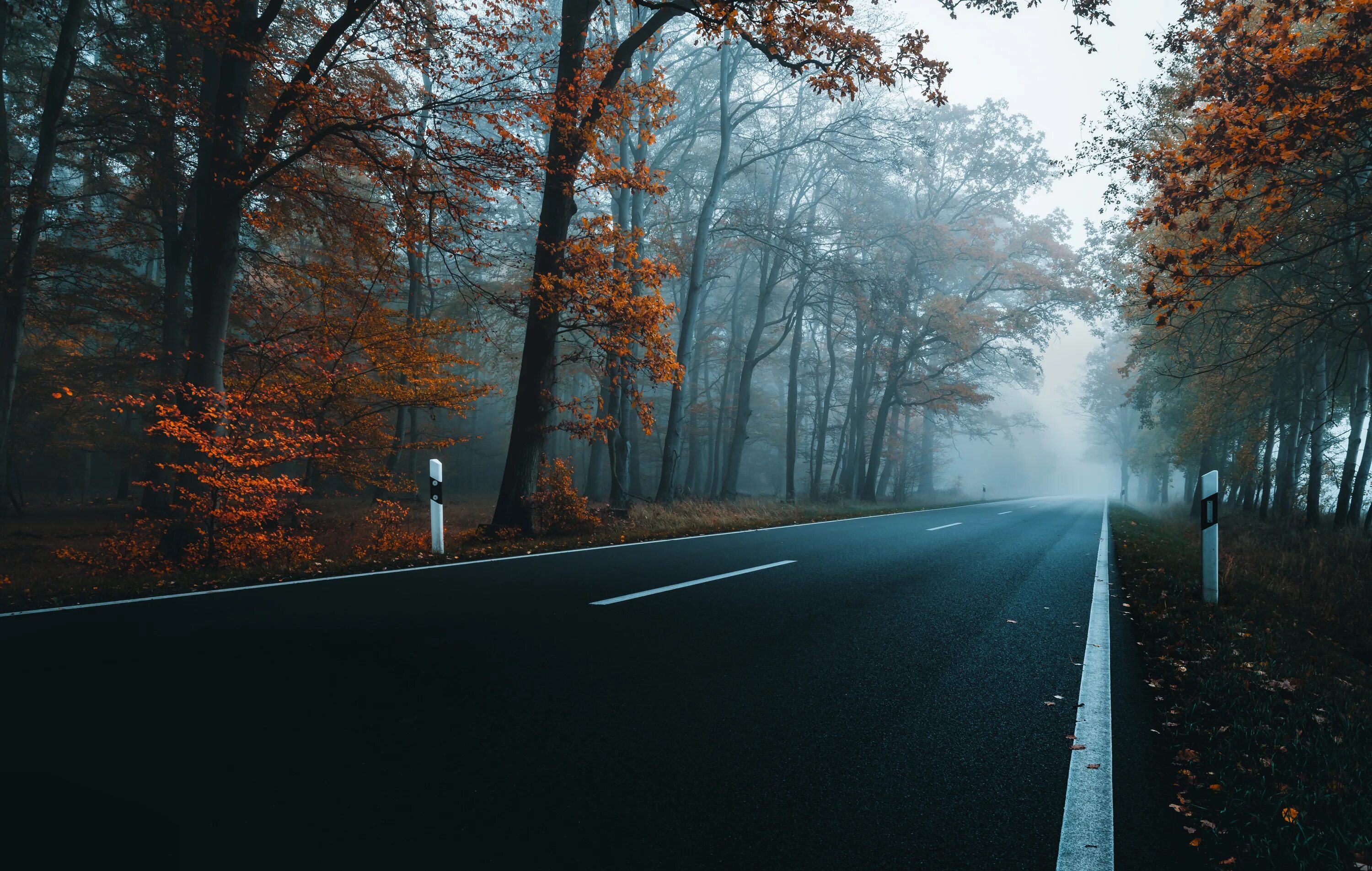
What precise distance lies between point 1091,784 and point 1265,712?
1748 millimetres

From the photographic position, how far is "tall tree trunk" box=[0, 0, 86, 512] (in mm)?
10180

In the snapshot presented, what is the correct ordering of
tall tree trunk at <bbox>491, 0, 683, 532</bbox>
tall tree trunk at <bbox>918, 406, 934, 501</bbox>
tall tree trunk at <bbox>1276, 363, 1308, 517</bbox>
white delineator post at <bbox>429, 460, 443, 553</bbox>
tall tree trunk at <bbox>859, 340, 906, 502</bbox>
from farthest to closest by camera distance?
tall tree trunk at <bbox>918, 406, 934, 501</bbox> < tall tree trunk at <bbox>859, 340, 906, 502</bbox> < tall tree trunk at <bbox>1276, 363, 1308, 517</bbox> < tall tree trunk at <bbox>491, 0, 683, 532</bbox> < white delineator post at <bbox>429, 460, 443, 553</bbox>

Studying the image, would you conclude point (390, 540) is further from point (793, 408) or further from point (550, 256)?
point (793, 408)

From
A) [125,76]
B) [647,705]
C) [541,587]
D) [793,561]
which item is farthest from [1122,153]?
[125,76]

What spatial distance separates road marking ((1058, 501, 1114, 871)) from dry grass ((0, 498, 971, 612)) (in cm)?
648

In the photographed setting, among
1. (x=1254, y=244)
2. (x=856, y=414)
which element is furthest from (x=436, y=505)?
(x=856, y=414)

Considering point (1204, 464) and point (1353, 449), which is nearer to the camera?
point (1353, 449)

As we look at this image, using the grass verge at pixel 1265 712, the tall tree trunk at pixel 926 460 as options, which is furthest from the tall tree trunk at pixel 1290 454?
the tall tree trunk at pixel 926 460

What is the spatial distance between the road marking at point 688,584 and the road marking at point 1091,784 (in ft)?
10.4

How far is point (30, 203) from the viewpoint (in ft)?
33.2

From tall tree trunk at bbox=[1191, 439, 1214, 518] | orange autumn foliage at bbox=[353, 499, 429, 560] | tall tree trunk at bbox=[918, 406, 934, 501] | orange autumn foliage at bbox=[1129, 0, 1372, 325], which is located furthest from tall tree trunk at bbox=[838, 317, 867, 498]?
orange autumn foliage at bbox=[353, 499, 429, 560]

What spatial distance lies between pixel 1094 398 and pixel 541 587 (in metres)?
47.1

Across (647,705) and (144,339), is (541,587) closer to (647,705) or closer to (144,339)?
(647,705)

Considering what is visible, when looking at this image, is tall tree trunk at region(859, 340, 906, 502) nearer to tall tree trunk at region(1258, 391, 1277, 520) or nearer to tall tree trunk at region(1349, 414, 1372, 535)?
tall tree trunk at region(1258, 391, 1277, 520)
